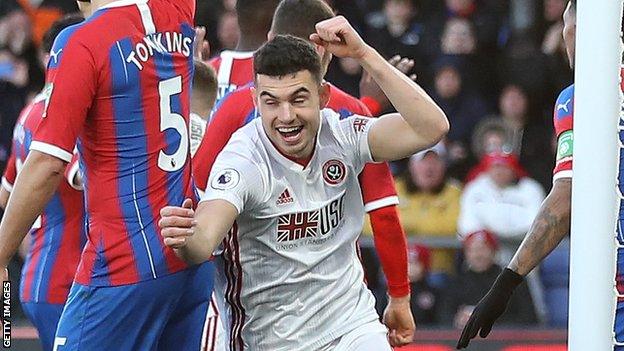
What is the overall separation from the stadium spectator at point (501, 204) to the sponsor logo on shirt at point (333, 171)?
188 inches

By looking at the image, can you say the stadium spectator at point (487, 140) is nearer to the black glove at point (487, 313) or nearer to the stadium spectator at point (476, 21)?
the stadium spectator at point (476, 21)

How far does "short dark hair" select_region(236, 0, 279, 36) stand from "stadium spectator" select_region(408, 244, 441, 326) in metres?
3.34

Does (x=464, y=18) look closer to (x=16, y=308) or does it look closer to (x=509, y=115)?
(x=509, y=115)

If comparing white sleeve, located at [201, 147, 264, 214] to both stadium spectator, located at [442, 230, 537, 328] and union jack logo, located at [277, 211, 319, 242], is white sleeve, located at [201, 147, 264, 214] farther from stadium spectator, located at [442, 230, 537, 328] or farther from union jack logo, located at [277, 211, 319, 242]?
stadium spectator, located at [442, 230, 537, 328]

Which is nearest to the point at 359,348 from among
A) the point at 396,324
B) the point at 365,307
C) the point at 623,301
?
the point at 365,307

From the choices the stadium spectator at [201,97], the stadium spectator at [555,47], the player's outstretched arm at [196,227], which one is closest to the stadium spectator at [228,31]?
the stadium spectator at [555,47]

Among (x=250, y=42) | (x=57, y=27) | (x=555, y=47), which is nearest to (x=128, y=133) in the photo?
(x=57, y=27)

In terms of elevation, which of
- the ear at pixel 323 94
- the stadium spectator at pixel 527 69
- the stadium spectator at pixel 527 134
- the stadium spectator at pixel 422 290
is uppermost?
the ear at pixel 323 94

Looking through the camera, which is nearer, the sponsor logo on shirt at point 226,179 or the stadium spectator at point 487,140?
the sponsor logo on shirt at point 226,179

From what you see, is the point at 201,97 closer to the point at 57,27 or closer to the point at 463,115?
the point at 57,27

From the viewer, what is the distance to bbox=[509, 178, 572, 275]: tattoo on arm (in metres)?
4.16

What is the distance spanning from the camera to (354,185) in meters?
4.18

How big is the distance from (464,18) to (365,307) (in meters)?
6.02

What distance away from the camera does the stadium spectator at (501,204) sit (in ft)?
29.0
